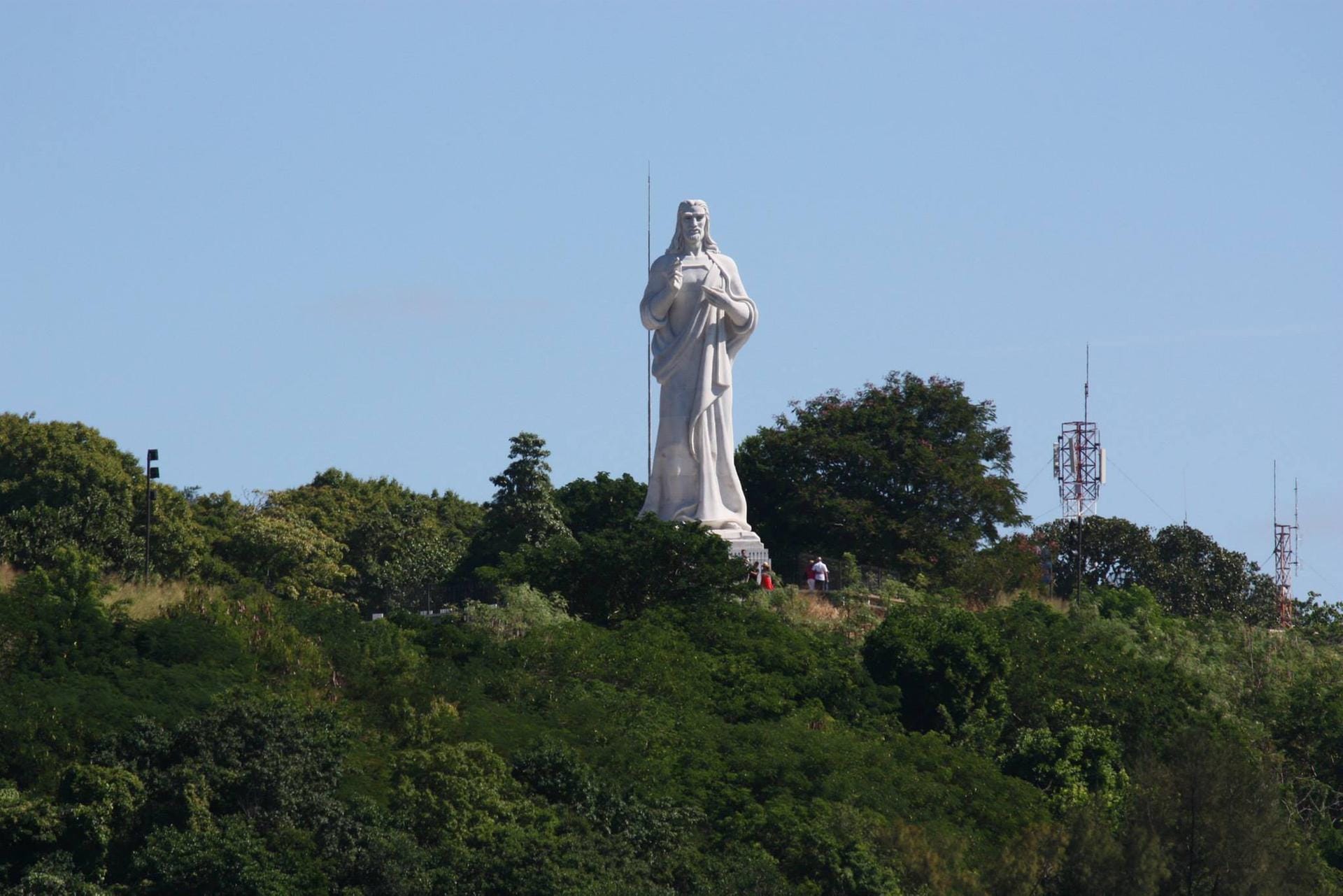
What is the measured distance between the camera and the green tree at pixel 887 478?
41469mm

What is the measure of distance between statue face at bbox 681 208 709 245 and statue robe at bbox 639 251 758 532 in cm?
28

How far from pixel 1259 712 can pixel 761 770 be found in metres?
10.0

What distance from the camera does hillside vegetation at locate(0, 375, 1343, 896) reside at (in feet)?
77.6

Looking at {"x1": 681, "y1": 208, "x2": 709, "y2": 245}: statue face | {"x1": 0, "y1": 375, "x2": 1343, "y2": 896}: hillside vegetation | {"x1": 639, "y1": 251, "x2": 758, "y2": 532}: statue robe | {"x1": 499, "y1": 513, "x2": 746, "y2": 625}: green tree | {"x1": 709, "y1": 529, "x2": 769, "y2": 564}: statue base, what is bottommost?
{"x1": 0, "y1": 375, "x2": 1343, "y2": 896}: hillside vegetation

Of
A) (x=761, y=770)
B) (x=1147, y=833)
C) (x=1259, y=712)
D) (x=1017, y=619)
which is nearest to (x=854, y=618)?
(x=1017, y=619)

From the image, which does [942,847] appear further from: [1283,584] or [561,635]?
[1283,584]

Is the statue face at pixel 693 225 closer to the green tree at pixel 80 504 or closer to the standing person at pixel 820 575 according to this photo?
the standing person at pixel 820 575

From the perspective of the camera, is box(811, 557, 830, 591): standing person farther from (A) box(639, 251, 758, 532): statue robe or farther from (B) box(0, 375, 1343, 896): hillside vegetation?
(A) box(639, 251, 758, 532): statue robe

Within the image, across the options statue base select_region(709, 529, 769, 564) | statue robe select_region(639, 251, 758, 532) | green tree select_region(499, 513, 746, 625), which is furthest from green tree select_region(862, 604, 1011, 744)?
statue robe select_region(639, 251, 758, 532)

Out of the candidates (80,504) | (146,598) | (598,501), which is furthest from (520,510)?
(146,598)

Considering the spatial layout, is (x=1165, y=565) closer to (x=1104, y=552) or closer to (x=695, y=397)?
(x=1104, y=552)

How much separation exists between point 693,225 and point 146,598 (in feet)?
38.2

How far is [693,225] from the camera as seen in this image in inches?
1471

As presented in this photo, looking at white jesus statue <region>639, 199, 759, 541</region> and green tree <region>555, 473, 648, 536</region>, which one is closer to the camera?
white jesus statue <region>639, 199, 759, 541</region>
